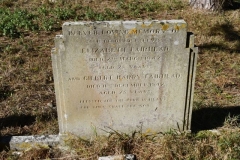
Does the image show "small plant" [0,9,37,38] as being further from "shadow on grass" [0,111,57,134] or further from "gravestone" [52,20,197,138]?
"gravestone" [52,20,197,138]

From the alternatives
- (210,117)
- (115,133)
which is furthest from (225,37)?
(115,133)

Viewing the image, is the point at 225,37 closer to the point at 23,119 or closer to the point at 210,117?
the point at 210,117

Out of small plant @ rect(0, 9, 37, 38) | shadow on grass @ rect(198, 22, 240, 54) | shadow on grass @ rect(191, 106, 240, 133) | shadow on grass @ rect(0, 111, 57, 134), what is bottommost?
shadow on grass @ rect(0, 111, 57, 134)

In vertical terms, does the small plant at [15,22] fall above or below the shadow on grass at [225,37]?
above

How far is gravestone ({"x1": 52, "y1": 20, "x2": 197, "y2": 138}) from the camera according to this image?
3.55m

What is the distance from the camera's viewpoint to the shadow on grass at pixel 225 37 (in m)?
7.18

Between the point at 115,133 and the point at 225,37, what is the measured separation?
4593 millimetres

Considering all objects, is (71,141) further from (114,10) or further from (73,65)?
(114,10)

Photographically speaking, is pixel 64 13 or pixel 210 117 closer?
pixel 210 117

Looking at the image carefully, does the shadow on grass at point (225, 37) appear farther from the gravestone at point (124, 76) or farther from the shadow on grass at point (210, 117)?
the gravestone at point (124, 76)

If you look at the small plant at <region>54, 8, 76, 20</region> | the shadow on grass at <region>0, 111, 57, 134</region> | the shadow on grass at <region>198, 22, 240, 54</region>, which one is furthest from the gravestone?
the small plant at <region>54, 8, 76, 20</region>

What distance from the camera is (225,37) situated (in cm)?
766

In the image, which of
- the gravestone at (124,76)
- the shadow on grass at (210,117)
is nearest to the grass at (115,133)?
the shadow on grass at (210,117)

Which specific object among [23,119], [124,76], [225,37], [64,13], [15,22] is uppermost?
[64,13]
